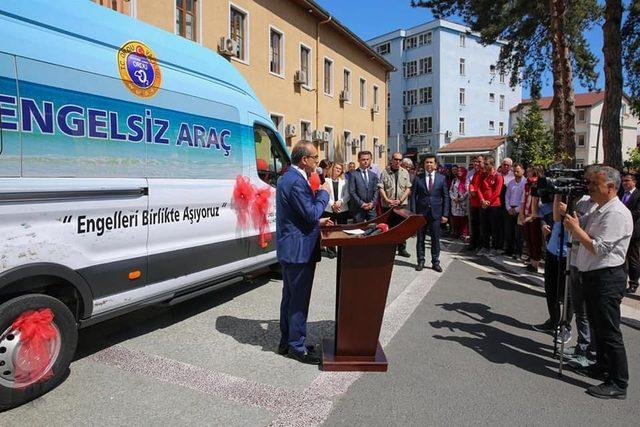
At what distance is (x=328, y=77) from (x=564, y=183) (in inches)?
764

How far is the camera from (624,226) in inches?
142

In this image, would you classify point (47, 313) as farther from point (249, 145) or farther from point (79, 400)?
point (249, 145)

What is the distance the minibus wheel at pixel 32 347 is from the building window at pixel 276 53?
595 inches

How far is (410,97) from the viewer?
50.4 metres

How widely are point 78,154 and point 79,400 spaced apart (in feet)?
5.96

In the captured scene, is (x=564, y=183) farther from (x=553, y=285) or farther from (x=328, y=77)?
(x=328, y=77)

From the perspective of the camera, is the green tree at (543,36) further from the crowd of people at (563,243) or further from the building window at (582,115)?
the building window at (582,115)

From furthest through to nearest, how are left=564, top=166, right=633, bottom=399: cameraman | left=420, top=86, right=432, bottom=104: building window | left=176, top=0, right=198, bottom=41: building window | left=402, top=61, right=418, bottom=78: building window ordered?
left=402, top=61, right=418, bottom=78: building window → left=420, top=86, right=432, bottom=104: building window → left=176, top=0, right=198, bottom=41: building window → left=564, top=166, right=633, bottom=399: cameraman

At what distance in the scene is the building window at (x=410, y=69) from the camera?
163 ft

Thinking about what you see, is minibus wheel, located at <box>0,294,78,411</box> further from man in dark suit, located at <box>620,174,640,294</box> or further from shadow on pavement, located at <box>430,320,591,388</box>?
man in dark suit, located at <box>620,174,640,294</box>

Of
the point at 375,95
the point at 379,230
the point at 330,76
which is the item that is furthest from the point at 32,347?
the point at 375,95

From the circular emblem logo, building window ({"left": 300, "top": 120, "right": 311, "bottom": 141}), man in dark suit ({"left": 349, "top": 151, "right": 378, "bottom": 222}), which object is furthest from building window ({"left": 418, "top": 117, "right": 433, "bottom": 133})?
the circular emblem logo

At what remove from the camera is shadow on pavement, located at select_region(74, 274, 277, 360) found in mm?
4562

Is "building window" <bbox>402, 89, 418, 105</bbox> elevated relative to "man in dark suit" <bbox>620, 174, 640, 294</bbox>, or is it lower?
elevated
